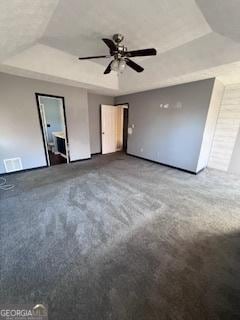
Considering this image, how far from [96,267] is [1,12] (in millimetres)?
2779

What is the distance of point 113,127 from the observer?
607cm

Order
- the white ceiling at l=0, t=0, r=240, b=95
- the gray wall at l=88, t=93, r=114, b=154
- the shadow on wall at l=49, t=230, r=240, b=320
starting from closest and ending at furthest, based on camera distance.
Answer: the shadow on wall at l=49, t=230, r=240, b=320
the white ceiling at l=0, t=0, r=240, b=95
the gray wall at l=88, t=93, r=114, b=154

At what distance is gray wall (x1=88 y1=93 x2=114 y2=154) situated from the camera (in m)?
5.29

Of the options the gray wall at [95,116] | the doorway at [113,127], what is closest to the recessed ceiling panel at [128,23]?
the gray wall at [95,116]

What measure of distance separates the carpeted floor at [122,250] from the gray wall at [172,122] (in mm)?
1304

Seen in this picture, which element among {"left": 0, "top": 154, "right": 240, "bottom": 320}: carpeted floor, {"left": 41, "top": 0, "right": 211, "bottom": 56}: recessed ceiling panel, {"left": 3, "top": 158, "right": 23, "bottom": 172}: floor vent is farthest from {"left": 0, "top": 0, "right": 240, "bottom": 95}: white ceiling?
{"left": 0, "top": 154, "right": 240, "bottom": 320}: carpeted floor

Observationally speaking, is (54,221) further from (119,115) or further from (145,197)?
(119,115)

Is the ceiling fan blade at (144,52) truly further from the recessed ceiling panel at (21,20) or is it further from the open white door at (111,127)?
the open white door at (111,127)

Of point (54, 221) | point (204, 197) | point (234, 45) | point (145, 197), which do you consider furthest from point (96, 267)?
point (234, 45)

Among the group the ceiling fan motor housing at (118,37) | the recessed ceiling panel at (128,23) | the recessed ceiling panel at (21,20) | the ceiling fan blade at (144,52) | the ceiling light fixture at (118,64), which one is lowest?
the ceiling light fixture at (118,64)

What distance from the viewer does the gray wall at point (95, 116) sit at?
5.29 metres

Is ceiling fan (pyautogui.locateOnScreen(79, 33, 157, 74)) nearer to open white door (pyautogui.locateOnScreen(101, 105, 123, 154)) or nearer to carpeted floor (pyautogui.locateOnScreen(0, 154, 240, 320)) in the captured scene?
carpeted floor (pyautogui.locateOnScreen(0, 154, 240, 320))

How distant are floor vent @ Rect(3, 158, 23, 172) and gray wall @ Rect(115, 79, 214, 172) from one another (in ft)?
12.4

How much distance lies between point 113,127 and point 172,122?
269 cm
